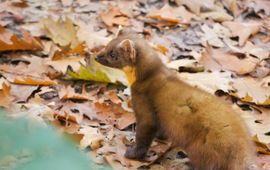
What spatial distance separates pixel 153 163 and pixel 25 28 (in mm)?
2634

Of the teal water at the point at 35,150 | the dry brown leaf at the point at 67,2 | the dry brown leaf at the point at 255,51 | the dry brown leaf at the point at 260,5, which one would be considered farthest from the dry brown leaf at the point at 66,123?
the dry brown leaf at the point at 260,5

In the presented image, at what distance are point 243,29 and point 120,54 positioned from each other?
272 centimetres

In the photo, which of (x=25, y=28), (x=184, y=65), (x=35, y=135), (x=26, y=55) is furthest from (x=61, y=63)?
(x=35, y=135)

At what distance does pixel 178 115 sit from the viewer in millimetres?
3592

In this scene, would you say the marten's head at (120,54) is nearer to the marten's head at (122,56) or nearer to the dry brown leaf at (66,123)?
the marten's head at (122,56)

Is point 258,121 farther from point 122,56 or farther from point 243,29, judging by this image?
point 243,29

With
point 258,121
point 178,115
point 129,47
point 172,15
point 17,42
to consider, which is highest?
point 129,47

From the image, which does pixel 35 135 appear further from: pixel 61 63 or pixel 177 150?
pixel 61 63

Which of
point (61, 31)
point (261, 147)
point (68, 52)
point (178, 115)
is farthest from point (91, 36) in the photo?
point (261, 147)

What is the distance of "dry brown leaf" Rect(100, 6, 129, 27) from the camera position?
6.20 m

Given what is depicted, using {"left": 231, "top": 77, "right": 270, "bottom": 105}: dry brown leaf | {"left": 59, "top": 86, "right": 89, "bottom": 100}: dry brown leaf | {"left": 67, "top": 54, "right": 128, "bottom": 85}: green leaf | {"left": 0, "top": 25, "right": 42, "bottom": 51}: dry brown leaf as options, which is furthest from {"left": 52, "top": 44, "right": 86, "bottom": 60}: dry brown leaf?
{"left": 231, "top": 77, "right": 270, "bottom": 105}: dry brown leaf

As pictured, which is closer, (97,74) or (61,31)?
(97,74)

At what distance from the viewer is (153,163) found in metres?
3.92

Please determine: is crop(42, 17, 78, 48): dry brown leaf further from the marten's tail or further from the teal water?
the teal water
